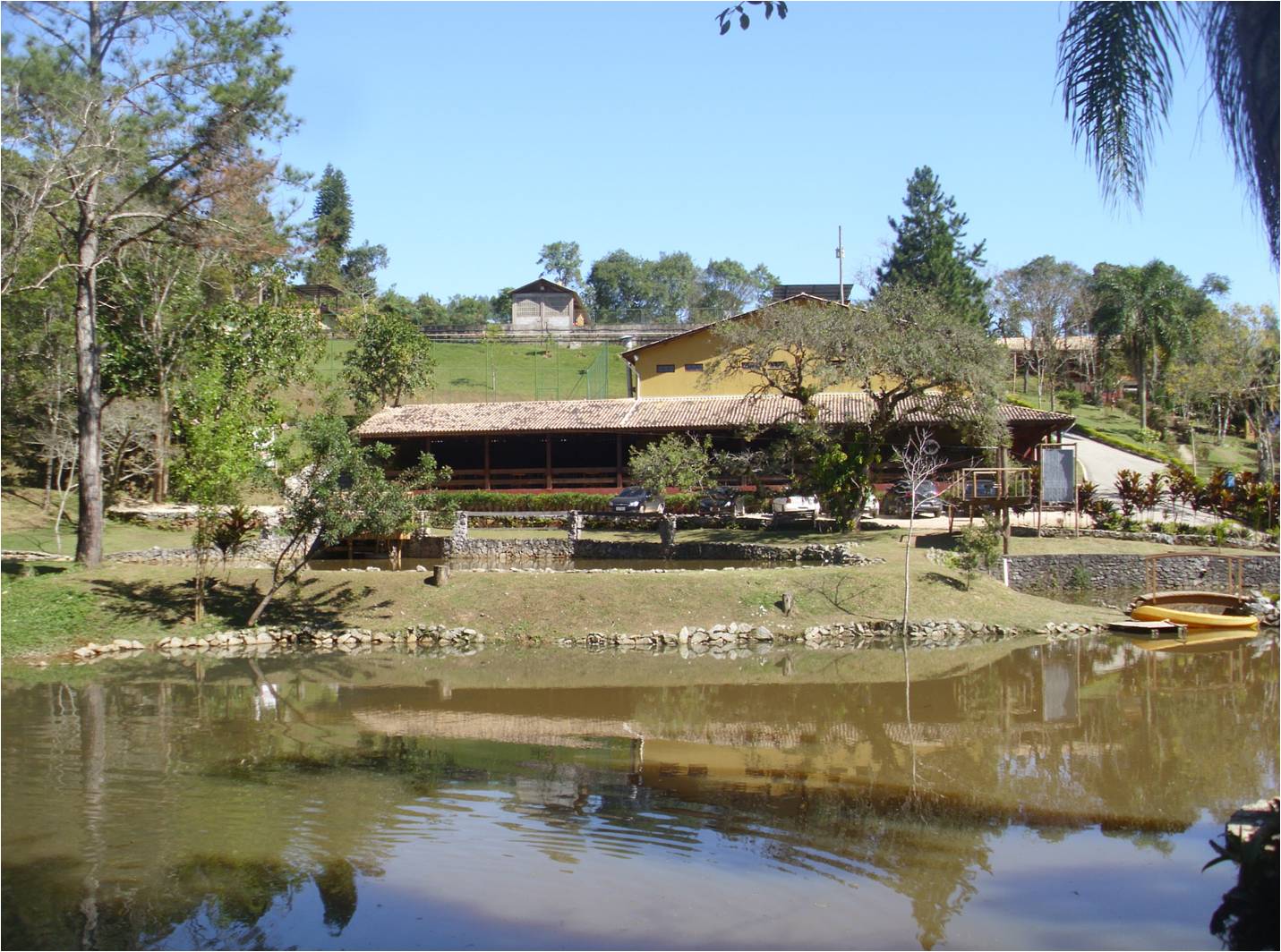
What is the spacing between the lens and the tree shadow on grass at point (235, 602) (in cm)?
2069

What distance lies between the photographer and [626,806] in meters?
A: 10.5

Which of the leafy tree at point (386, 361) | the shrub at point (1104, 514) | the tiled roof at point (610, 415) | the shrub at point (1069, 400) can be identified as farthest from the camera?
the shrub at point (1069, 400)

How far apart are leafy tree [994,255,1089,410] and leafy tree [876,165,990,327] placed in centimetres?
224

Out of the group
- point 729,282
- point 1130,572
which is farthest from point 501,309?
point 1130,572

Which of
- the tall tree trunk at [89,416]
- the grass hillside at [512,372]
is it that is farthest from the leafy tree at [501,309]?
the tall tree trunk at [89,416]

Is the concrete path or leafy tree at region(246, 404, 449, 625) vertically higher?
the concrete path

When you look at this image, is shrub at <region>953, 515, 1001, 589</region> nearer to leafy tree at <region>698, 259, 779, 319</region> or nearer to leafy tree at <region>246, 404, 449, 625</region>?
leafy tree at <region>246, 404, 449, 625</region>

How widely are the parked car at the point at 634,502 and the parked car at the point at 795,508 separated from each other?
370cm

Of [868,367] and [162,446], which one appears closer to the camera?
[868,367]

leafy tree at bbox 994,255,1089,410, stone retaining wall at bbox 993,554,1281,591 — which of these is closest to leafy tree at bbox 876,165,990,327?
leafy tree at bbox 994,255,1089,410

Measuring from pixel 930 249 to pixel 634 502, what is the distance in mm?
29514

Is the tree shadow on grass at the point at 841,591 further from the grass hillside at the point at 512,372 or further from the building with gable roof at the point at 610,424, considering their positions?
the grass hillside at the point at 512,372

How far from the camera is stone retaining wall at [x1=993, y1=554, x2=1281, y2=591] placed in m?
24.9

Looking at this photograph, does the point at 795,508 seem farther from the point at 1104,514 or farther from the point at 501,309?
the point at 501,309
